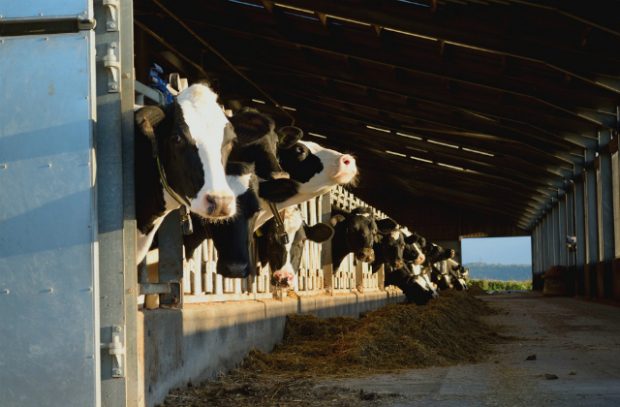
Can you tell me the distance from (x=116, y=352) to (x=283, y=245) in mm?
5339

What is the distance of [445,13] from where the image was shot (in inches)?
644

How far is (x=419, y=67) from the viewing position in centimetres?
1944

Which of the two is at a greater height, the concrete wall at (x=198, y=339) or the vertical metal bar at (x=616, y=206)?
the vertical metal bar at (x=616, y=206)

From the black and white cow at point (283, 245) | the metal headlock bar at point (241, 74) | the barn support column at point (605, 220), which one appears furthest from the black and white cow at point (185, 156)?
the barn support column at point (605, 220)

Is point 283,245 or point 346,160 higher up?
point 346,160

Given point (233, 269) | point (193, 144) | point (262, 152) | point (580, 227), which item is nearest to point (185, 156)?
point (193, 144)

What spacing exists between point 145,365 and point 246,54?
661 inches

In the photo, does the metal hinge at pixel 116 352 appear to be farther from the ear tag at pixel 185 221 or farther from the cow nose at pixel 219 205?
the ear tag at pixel 185 221

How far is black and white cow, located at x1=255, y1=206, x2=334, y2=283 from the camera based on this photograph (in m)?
10.4

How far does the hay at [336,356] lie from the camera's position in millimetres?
6328

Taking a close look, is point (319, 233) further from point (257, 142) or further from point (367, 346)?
point (257, 142)

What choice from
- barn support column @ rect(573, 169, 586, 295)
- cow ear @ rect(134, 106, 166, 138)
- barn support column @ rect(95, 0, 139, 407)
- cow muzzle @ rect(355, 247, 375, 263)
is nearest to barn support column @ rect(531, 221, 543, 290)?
barn support column @ rect(573, 169, 586, 295)

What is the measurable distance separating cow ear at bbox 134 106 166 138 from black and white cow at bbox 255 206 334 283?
4150 millimetres

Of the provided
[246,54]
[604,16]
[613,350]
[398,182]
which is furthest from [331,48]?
[398,182]
